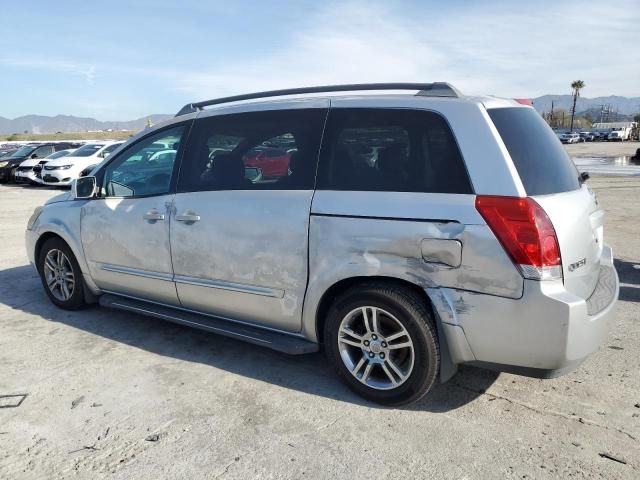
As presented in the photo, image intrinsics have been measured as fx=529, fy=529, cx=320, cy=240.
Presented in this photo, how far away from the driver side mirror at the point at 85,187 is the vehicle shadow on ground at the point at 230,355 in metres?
1.12

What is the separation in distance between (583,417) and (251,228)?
2297 millimetres

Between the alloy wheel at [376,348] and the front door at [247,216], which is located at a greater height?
the front door at [247,216]

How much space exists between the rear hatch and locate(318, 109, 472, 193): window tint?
1.03 ft

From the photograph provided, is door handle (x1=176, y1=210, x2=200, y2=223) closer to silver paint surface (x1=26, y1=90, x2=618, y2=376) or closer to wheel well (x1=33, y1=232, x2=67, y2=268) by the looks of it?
silver paint surface (x1=26, y1=90, x2=618, y2=376)

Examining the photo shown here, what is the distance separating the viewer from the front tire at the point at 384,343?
300 cm

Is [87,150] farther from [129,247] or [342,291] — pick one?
[342,291]

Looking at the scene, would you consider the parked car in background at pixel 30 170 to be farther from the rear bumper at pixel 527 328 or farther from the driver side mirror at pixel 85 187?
the rear bumper at pixel 527 328

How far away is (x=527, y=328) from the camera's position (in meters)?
2.73

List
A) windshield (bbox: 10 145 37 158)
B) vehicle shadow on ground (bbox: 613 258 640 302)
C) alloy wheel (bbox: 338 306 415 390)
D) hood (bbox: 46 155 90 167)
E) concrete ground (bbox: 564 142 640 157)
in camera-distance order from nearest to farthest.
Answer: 1. alloy wheel (bbox: 338 306 415 390)
2. vehicle shadow on ground (bbox: 613 258 640 302)
3. hood (bbox: 46 155 90 167)
4. windshield (bbox: 10 145 37 158)
5. concrete ground (bbox: 564 142 640 157)

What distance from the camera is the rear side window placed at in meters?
2.87

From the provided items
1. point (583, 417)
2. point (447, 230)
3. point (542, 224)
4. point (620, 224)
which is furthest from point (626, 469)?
point (620, 224)

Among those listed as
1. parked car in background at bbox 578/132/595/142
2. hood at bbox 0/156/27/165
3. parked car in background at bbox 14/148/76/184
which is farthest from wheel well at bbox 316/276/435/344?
parked car in background at bbox 578/132/595/142

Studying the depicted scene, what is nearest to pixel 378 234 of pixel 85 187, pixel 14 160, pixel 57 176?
pixel 85 187

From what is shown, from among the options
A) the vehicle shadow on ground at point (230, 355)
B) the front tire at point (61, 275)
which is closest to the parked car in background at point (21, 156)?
the vehicle shadow on ground at point (230, 355)
